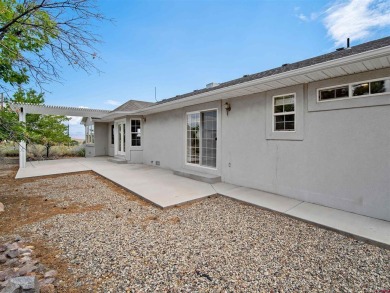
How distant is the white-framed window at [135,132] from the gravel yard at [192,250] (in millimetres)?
7101

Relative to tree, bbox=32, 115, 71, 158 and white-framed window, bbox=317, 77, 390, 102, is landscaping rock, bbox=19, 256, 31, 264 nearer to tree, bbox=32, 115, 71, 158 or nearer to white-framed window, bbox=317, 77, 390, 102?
white-framed window, bbox=317, 77, 390, 102

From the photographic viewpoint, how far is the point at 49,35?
365cm

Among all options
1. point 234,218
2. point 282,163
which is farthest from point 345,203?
point 234,218

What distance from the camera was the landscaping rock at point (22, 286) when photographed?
1938 mm

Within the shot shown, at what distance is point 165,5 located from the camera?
5.82 metres

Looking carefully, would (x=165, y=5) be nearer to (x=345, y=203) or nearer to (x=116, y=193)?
(x=116, y=193)

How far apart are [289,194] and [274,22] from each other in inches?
249

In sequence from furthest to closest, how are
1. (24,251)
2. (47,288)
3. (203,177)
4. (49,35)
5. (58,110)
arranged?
(58,110)
(203,177)
(49,35)
(24,251)
(47,288)

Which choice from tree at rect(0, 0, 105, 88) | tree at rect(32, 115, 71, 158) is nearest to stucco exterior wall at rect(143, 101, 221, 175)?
tree at rect(0, 0, 105, 88)

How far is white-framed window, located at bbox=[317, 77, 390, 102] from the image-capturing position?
3855 millimetres

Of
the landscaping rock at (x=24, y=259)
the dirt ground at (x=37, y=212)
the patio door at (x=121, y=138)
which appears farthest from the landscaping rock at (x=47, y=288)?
the patio door at (x=121, y=138)

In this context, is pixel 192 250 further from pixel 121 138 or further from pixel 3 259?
pixel 121 138

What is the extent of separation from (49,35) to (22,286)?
390 centimetres

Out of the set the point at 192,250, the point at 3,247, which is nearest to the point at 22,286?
the point at 3,247
